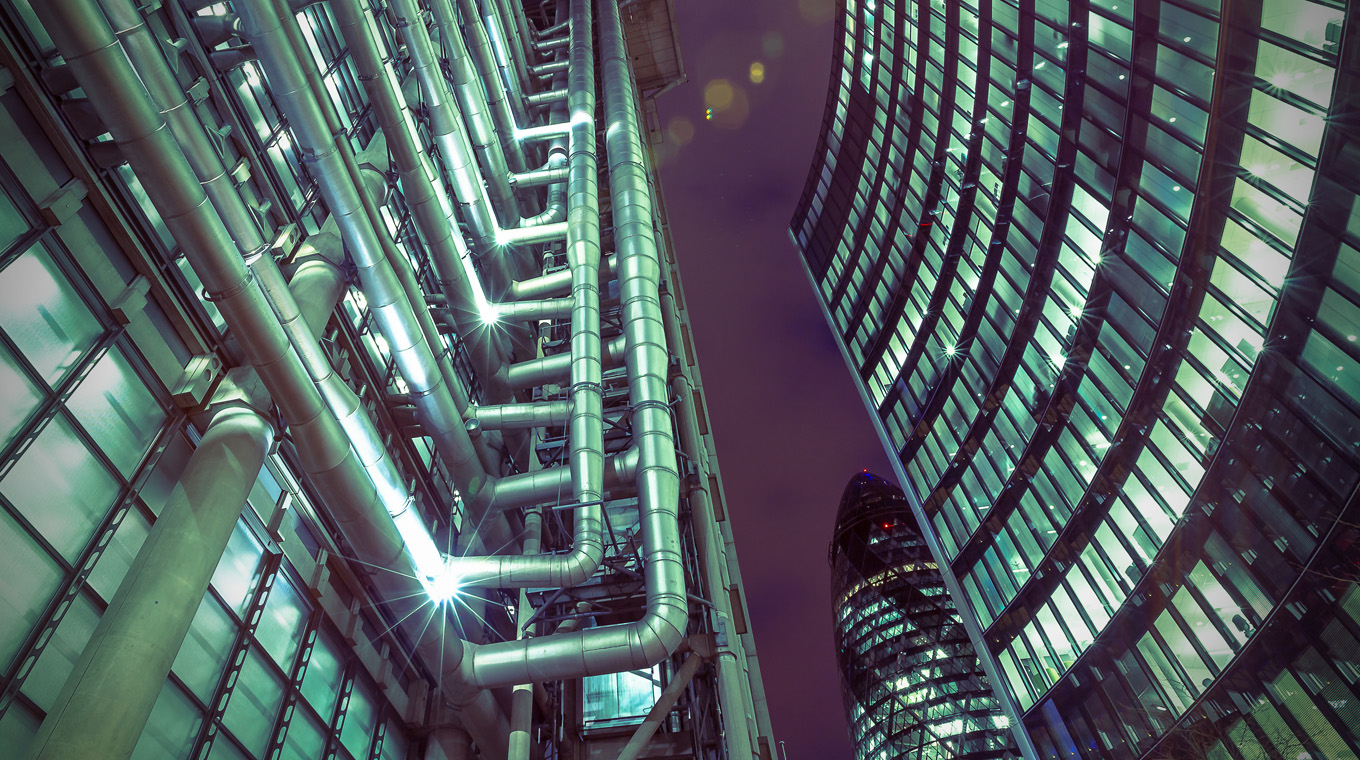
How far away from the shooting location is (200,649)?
834 centimetres

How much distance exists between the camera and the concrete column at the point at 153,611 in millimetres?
5422

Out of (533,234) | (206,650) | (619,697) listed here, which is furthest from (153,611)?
(533,234)

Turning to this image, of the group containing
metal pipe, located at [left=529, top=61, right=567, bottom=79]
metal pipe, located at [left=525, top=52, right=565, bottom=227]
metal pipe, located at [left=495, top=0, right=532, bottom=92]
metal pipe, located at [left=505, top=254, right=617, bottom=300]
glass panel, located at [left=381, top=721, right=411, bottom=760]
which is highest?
metal pipe, located at [left=529, top=61, right=567, bottom=79]

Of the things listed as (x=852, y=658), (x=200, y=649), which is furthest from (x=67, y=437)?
(x=852, y=658)

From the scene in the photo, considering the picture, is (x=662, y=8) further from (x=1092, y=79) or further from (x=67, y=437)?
(x=67, y=437)

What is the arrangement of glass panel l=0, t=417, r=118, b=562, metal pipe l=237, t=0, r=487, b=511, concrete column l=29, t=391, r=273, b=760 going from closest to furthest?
1. concrete column l=29, t=391, r=273, b=760
2. glass panel l=0, t=417, r=118, b=562
3. metal pipe l=237, t=0, r=487, b=511

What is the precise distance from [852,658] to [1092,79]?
64347mm

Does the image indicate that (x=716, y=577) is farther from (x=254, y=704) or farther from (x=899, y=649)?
(x=899, y=649)

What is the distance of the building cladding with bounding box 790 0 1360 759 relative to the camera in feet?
58.6

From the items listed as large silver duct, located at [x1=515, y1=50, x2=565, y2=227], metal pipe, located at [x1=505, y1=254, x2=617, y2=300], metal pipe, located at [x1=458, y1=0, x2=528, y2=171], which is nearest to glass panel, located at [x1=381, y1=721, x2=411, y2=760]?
metal pipe, located at [x1=505, y1=254, x2=617, y2=300]

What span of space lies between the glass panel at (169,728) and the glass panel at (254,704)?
0.56m

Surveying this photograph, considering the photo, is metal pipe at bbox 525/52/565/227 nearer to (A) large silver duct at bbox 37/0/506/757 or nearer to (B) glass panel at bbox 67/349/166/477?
(A) large silver duct at bbox 37/0/506/757

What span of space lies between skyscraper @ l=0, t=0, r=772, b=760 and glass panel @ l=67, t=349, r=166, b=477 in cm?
3

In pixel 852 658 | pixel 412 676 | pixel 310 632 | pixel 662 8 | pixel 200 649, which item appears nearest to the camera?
pixel 200 649
